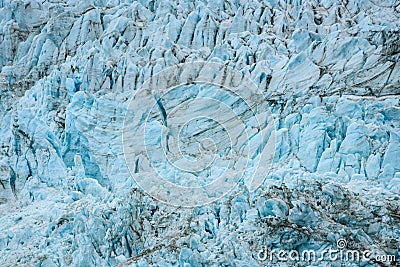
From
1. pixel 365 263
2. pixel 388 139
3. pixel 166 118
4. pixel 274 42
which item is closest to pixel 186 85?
pixel 166 118

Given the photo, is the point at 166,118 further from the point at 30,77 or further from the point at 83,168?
the point at 30,77

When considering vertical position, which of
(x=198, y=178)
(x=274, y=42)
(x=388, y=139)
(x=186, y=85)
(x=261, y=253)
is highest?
(x=274, y=42)

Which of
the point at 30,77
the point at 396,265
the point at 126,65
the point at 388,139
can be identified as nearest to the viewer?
the point at 396,265

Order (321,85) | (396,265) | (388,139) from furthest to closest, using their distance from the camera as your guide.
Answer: (321,85) → (388,139) → (396,265)

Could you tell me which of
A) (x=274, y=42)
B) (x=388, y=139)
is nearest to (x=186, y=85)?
(x=274, y=42)

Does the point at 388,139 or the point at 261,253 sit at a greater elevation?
the point at 388,139

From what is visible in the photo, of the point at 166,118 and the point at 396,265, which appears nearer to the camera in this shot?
the point at 396,265

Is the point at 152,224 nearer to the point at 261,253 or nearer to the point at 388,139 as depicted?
the point at 261,253
